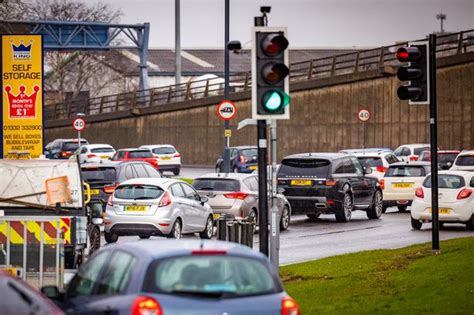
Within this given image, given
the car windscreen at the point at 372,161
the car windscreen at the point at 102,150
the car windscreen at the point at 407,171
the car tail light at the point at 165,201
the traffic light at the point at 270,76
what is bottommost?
the car tail light at the point at 165,201

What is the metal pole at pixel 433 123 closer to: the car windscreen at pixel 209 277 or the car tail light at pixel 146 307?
the car windscreen at pixel 209 277

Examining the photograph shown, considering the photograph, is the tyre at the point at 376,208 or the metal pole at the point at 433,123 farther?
the tyre at the point at 376,208

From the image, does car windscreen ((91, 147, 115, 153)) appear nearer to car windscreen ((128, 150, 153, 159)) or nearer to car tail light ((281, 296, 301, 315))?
car windscreen ((128, 150, 153, 159))

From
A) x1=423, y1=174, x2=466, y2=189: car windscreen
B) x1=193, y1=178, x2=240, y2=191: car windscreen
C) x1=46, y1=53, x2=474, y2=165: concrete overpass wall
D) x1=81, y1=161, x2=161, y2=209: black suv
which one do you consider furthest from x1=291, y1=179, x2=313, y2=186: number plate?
x1=46, y1=53, x2=474, y2=165: concrete overpass wall

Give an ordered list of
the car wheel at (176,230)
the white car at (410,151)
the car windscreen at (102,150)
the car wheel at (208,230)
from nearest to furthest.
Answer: the car wheel at (176,230) < the car wheel at (208,230) < the white car at (410,151) < the car windscreen at (102,150)

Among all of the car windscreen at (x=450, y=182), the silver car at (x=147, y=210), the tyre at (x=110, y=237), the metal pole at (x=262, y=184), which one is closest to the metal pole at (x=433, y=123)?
the metal pole at (x=262, y=184)

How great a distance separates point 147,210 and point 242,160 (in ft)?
96.4

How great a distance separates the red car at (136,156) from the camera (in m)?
56.5

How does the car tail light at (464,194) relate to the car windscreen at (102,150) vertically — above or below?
below

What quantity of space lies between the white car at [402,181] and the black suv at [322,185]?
2.75m

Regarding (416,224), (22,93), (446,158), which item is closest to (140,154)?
(446,158)

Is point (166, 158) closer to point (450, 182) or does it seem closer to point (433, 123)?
point (450, 182)

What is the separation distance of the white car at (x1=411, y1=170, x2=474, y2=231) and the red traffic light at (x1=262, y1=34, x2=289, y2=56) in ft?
52.0

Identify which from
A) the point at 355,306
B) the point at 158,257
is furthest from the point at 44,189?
the point at 158,257
